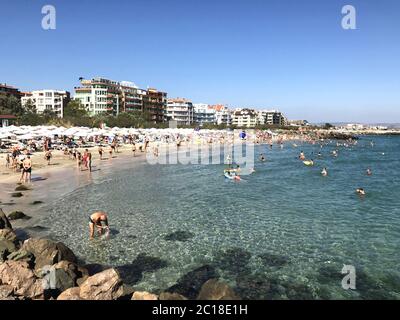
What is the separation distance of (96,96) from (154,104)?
1055 inches

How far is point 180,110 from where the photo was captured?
532ft

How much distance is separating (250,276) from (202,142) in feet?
231

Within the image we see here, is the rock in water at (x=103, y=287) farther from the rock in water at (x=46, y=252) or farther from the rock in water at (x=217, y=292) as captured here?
the rock in water at (x=46, y=252)

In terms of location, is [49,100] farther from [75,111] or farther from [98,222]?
[98,222]

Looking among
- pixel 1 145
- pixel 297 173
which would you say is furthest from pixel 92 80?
pixel 297 173

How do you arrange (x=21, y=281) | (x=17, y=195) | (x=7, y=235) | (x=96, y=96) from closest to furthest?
(x=21, y=281)
(x=7, y=235)
(x=17, y=195)
(x=96, y=96)

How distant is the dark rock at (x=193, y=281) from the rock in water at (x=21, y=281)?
3.37 meters

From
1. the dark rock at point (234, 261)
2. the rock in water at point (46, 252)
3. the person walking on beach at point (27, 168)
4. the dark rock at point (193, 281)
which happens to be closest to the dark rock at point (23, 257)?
the rock in water at point (46, 252)

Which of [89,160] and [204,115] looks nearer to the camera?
[89,160]

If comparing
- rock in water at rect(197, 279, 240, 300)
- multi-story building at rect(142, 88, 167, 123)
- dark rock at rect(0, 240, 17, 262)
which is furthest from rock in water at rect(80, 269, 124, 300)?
multi-story building at rect(142, 88, 167, 123)

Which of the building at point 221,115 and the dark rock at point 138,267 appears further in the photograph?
the building at point 221,115

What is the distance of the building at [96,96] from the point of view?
4498 inches

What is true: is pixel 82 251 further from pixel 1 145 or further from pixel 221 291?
pixel 1 145

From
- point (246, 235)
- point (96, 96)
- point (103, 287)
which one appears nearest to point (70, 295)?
point (103, 287)
